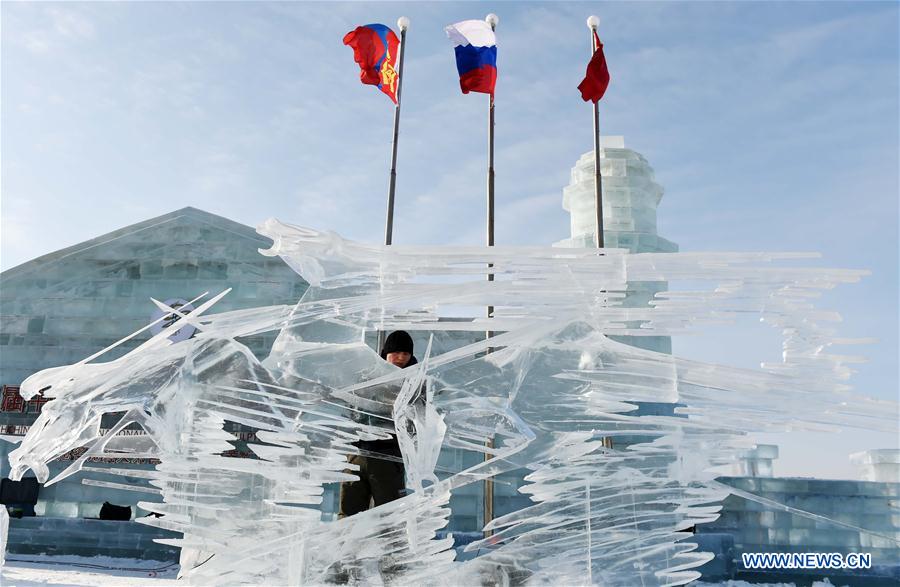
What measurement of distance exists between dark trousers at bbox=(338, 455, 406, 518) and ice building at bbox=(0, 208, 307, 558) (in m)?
5.46

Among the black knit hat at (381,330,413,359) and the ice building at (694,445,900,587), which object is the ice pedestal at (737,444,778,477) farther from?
the black knit hat at (381,330,413,359)

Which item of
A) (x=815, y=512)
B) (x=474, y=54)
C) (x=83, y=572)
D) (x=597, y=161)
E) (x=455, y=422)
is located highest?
(x=474, y=54)

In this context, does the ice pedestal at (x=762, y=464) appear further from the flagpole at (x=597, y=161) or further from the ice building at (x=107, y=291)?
the ice building at (x=107, y=291)

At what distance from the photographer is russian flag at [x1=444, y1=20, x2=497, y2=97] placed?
306 inches

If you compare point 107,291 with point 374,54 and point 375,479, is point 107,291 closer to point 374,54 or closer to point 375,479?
point 374,54

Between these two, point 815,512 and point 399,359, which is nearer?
point 399,359

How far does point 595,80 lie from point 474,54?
4.64 ft

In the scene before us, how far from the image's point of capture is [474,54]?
7762 millimetres

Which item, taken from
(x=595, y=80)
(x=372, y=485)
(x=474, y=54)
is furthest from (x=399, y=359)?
(x=595, y=80)

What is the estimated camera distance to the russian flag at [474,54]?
7.77 meters

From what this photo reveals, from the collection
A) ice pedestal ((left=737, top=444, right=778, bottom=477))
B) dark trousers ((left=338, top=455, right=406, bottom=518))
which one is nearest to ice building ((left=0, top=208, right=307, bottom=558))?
dark trousers ((left=338, top=455, right=406, bottom=518))

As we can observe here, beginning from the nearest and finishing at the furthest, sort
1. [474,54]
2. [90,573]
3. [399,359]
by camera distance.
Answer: [399,359]
[90,573]
[474,54]

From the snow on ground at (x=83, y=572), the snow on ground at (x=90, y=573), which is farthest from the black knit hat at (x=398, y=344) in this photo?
the snow on ground at (x=90, y=573)

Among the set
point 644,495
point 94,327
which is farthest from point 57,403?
point 94,327
